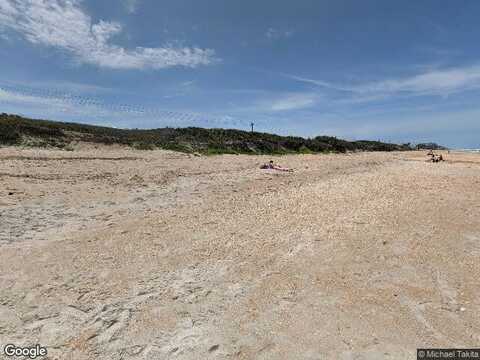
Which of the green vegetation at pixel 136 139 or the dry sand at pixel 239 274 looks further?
the green vegetation at pixel 136 139

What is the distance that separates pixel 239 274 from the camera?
23.8ft

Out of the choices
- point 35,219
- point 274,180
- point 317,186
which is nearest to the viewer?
point 35,219

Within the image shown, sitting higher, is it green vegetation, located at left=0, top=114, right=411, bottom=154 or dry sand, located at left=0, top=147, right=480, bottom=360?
green vegetation, located at left=0, top=114, right=411, bottom=154

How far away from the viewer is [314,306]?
6.02 m

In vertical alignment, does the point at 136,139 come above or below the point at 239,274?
above

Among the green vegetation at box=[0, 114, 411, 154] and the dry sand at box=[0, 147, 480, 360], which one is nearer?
the dry sand at box=[0, 147, 480, 360]

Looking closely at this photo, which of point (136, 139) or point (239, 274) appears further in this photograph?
Result: point (136, 139)

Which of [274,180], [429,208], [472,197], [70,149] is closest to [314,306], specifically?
[429,208]

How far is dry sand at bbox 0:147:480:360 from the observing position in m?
5.22

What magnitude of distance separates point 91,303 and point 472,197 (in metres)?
12.4

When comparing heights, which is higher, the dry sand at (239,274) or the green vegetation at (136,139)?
the green vegetation at (136,139)

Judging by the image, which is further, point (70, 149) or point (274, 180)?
point (70, 149)

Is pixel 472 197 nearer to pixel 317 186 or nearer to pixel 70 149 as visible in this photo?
pixel 317 186

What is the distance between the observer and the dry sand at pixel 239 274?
5219 millimetres
